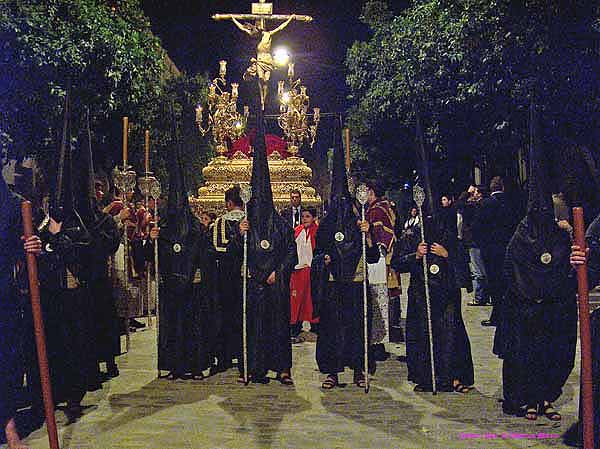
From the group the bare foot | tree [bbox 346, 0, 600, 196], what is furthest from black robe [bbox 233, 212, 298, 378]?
the bare foot

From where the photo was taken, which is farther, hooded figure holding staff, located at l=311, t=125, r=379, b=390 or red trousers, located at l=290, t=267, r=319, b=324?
red trousers, located at l=290, t=267, r=319, b=324

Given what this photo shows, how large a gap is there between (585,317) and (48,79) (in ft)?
45.0

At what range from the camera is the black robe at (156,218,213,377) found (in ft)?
28.6

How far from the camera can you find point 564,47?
558 inches

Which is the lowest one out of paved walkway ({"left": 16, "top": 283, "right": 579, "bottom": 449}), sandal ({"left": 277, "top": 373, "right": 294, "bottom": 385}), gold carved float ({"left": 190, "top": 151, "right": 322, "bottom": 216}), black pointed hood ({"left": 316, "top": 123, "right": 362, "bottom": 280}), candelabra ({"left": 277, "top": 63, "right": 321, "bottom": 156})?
paved walkway ({"left": 16, "top": 283, "right": 579, "bottom": 449})

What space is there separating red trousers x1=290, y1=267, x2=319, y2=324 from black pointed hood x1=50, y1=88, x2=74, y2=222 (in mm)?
4734

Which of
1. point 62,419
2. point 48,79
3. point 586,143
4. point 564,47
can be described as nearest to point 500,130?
point 586,143

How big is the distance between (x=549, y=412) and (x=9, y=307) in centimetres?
450

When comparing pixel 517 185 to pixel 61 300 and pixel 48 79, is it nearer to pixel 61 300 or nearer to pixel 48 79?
pixel 48 79

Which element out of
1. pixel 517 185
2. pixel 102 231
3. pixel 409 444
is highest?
pixel 517 185

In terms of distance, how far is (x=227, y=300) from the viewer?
30.5ft

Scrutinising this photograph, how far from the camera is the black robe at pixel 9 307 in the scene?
5.75 metres

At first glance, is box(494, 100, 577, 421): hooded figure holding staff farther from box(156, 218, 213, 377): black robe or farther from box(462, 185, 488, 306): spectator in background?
box(462, 185, 488, 306): spectator in background

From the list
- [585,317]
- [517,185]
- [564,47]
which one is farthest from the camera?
[517,185]
